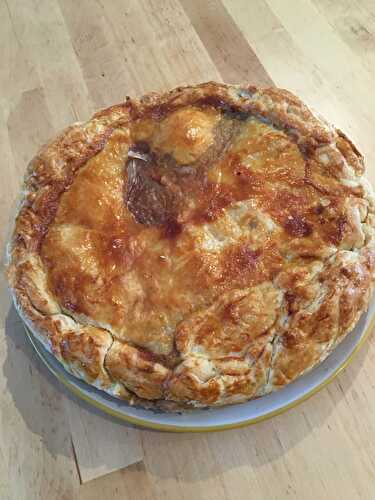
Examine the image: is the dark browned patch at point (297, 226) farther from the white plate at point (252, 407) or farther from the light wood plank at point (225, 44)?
the light wood plank at point (225, 44)

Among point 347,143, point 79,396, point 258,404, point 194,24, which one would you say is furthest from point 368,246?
point 194,24

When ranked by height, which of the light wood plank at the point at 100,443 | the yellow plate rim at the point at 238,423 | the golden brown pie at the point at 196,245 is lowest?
the light wood plank at the point at 100,443

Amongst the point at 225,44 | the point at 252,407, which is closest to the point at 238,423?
the point at 252,407

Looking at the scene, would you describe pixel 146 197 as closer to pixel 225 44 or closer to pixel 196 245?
pixel 196 245

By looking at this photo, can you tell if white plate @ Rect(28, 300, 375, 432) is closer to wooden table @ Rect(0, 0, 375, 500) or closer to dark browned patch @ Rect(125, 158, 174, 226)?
wooden table @ Rect(0, 0, 375, 500)

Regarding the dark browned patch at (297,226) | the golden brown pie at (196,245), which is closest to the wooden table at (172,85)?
the golden brown pie at (196,245)

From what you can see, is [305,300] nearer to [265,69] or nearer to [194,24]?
[265,69]

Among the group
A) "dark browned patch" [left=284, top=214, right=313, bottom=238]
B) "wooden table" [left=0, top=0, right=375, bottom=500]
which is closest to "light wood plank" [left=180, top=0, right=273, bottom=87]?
"wooden table" [left=0, top=0, right=375, bottom=500]
